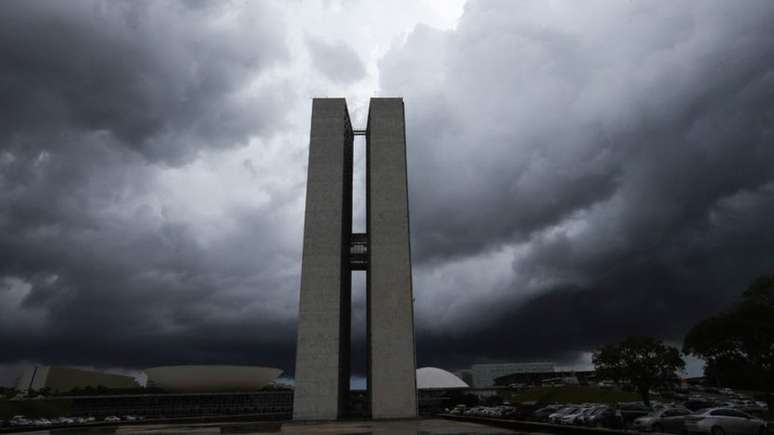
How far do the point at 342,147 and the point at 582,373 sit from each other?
474 feet

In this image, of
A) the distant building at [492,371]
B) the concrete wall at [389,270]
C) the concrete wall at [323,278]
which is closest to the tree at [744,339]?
the concrete wall at [389,270]

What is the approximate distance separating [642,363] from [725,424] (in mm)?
38575

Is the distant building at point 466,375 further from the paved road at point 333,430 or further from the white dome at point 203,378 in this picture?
the paved road at point 333,430

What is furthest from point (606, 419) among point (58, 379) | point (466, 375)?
point (466, 375)

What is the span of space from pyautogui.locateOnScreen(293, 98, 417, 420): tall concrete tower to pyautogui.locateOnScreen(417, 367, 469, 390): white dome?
165 ft

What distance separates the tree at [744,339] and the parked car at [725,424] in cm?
1640

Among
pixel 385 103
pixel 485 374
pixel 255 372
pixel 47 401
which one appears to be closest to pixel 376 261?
pixel 385 103

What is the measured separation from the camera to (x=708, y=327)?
35.2 metres

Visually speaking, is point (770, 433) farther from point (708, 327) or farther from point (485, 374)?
point (485, 374)

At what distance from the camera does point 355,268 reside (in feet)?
173

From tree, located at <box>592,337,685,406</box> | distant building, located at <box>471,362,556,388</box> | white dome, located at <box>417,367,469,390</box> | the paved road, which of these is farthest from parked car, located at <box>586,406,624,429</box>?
distant building, located at <box>471,362,556,388</box>

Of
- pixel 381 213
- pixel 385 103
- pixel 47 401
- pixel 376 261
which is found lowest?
pixel 47 401

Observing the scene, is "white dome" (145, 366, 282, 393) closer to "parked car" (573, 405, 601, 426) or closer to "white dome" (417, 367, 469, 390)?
"white dome" (417, 367, 469, 390)

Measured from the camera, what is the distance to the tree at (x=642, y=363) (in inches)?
1988
